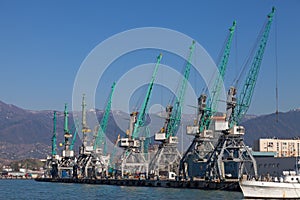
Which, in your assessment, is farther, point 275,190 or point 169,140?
point 169,140

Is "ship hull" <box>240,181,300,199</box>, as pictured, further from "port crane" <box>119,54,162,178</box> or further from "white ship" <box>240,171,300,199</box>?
"port crane" <box>119,54,162,178</box>

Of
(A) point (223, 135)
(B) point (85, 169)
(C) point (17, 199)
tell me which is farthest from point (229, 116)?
(B) point (85, 169)

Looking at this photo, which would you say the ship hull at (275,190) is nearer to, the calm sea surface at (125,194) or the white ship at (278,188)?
the white ship at (278,188)

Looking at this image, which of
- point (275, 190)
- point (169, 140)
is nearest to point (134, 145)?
point (169, 140)

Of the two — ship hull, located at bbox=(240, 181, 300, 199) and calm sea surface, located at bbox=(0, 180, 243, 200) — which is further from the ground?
ship hull, located at bbox=(240, 181, 300, 199)

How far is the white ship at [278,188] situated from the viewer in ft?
245

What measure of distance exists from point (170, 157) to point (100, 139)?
178 feet

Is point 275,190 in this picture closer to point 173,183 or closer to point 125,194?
point 125,194

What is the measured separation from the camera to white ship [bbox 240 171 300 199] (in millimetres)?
74688

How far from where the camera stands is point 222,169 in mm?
119562

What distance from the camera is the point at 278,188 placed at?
74.8 meters

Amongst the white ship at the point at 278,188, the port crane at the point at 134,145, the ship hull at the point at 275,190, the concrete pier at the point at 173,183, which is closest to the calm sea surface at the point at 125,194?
the concrete pier at the point at 173,183

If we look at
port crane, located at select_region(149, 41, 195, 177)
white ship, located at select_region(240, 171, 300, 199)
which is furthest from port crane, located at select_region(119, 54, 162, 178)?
white ship, located at select_region(240, 171, 300, 199)

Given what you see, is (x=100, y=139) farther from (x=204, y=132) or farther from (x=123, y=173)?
(x=204, y=132)
